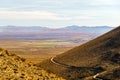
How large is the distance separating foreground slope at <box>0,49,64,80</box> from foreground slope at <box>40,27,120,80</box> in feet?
180

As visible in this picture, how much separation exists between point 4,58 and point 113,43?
259 ft

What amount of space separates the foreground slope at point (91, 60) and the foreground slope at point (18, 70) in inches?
2157

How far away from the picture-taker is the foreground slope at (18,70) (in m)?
17.3

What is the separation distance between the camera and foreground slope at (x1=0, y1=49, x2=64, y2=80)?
1730cm

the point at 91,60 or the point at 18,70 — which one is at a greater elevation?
the point at 18,70

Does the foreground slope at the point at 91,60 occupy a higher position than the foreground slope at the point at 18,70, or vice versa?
the foreground slope at the point at 18,70

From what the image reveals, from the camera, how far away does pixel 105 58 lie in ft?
284

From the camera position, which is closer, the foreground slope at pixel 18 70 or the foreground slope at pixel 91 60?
the foreground slope at pixel 18 70

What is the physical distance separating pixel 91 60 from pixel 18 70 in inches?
2847

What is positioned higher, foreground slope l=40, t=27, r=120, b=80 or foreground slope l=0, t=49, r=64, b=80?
foreground slope l=0, t=49, r=64, b=80

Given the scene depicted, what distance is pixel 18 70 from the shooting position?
60.5ft

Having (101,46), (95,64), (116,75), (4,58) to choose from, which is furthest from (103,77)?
(4,58)

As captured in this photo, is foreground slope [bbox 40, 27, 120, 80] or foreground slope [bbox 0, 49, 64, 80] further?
foreground slope [bbox 40, 27, 120, 80]

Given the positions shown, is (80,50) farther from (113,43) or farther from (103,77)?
(103,77)
